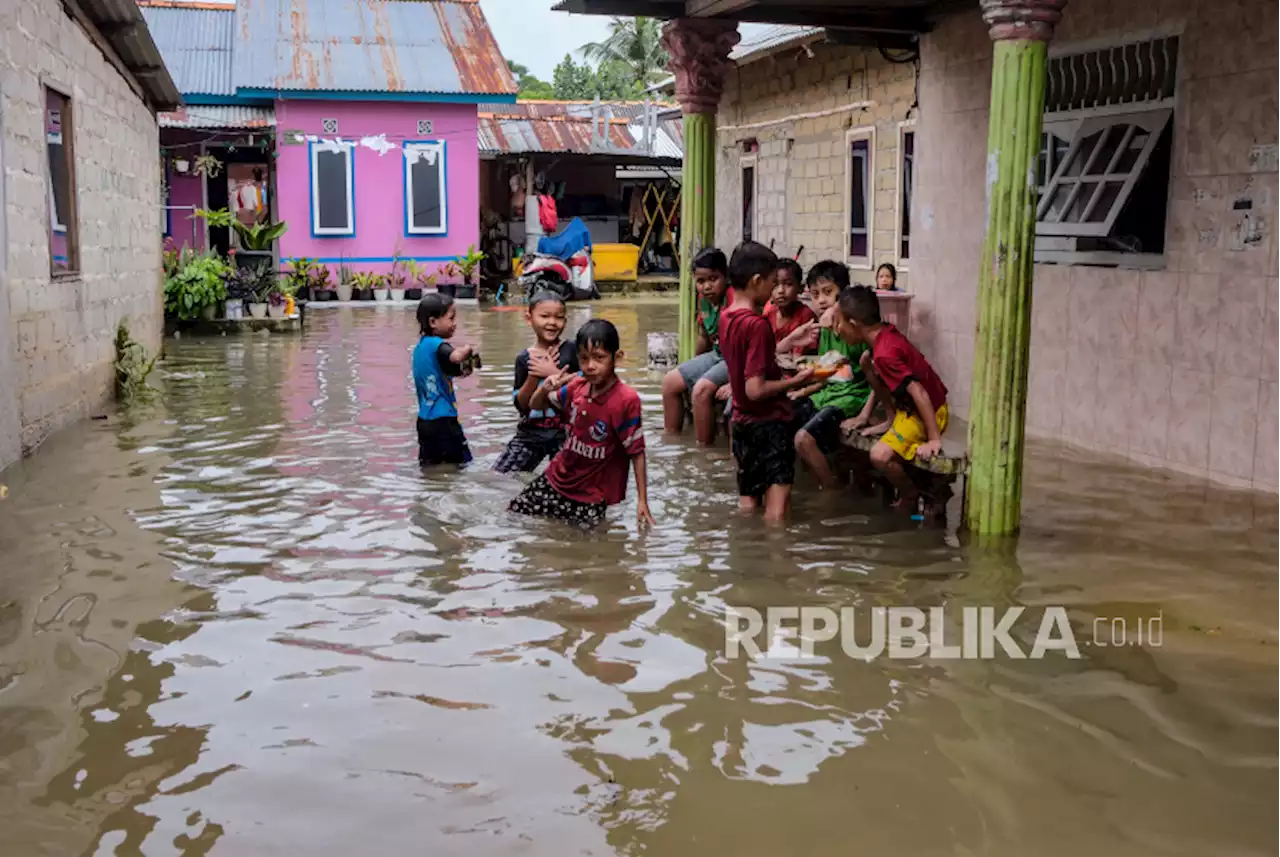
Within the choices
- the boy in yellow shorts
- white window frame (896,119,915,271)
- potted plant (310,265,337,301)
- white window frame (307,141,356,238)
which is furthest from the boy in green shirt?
white window frame (307,141,356,238)

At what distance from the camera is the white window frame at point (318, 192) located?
79.0ft

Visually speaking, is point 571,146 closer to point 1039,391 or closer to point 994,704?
point 1039,391

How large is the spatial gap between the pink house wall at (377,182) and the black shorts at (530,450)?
17711 millimetres

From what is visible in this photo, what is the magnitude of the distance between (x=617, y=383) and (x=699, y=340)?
3744 mm

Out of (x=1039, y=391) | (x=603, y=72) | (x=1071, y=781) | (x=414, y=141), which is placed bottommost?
(x=1071, y=781)

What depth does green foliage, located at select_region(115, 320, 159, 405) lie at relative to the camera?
11570mm

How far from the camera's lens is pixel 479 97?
968 inches

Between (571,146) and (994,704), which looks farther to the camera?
(571,146)

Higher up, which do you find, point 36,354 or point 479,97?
point 479,97

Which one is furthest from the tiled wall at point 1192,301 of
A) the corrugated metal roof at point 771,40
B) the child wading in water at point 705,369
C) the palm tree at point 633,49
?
the palm tree at point 633,49

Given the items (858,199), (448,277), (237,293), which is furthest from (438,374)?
(448,277)

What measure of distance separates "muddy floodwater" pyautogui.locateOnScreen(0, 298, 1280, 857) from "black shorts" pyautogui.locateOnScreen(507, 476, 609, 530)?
0.09 meters

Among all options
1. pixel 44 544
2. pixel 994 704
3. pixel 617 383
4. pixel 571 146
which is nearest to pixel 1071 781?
pixel 994 704

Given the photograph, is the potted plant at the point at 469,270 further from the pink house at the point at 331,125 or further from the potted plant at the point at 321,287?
the potted plant at the point at 321,287
